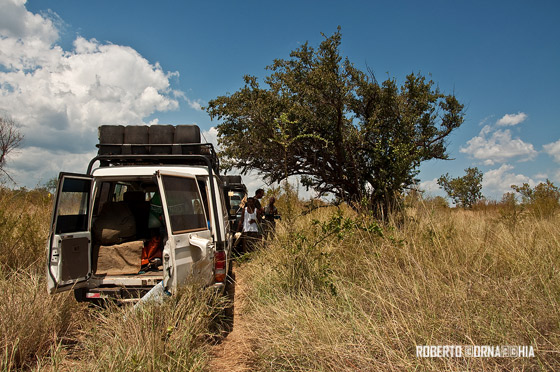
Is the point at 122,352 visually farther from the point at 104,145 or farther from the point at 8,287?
the point at 104,145

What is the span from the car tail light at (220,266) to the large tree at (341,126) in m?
3.38

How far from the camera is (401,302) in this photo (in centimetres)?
318

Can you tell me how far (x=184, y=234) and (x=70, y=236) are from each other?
1.46m

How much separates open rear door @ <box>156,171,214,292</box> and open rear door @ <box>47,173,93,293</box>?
3.95 ft

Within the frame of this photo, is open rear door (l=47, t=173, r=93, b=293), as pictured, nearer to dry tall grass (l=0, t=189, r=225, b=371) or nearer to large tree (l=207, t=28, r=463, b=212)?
dry tall grass (l=0, t=189, r=225, b=371)

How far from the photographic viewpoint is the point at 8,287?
3.92 metres

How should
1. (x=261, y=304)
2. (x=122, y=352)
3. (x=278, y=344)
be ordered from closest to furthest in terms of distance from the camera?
(x=122, y=352)
(x=278, y=344)
(x=261, y=304)

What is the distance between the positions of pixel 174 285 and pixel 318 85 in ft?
17.7

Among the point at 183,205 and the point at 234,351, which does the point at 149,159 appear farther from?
the point at 234,351

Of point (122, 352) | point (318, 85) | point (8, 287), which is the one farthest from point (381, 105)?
point (8, 287)

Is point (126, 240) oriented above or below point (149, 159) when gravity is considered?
below

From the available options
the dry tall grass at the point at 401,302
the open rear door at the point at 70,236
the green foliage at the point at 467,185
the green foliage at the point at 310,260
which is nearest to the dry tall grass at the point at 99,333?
the open rear door at the point at 70,236

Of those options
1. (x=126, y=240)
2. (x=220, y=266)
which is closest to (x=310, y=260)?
(x=220, y=266)

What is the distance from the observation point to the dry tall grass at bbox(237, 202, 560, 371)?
2.51 metres
